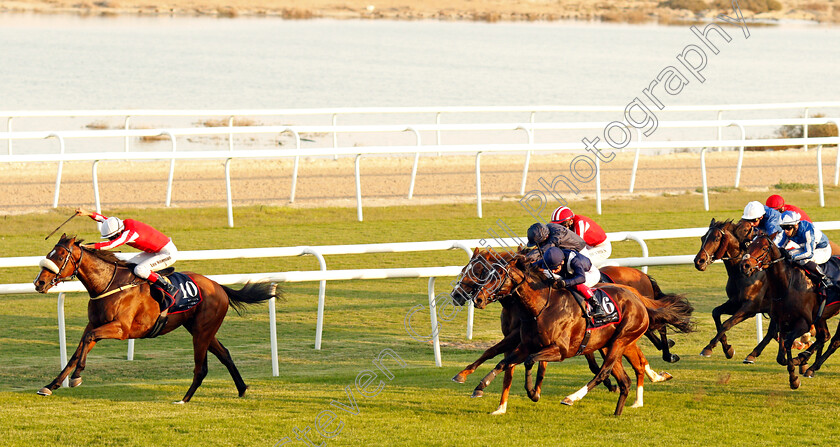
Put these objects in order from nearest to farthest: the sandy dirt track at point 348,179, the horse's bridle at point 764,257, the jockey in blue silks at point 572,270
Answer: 1. the jockey in blue silks at point 572,270
2. the horse's bridle at point 764,257
3. the sandy dirt track at point 348,179

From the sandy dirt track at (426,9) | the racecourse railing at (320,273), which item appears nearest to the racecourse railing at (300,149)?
the racecourse railing at (320,273)

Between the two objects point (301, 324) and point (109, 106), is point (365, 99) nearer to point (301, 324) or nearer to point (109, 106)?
point (109, 106)

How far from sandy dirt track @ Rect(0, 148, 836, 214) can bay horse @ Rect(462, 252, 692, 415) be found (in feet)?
21.2

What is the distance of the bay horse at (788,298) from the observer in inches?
266

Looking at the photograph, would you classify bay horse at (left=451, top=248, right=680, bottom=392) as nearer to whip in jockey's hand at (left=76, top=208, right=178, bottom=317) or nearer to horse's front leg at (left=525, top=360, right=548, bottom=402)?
horse's front leg at (left=525, top=360, right=548, bottom=402)

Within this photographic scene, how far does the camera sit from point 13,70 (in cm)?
3081

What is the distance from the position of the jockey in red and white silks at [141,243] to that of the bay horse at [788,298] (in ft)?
11.3

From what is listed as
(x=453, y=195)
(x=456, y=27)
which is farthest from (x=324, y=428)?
(x=456, y=27)

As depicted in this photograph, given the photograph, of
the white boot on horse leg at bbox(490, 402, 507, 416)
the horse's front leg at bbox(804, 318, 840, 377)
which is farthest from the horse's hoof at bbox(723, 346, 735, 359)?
the white boot on horse leg at bbox(490, 402, 507, 416)

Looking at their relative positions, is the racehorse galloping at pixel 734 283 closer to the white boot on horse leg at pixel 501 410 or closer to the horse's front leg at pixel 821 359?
the horse's front leg at pixel 821 359

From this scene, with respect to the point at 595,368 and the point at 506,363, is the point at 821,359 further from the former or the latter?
the point at 506,363

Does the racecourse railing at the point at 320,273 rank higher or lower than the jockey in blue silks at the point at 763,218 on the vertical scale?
lower

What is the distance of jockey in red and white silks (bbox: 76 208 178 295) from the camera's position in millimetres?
6141

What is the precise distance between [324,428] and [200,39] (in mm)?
41178
